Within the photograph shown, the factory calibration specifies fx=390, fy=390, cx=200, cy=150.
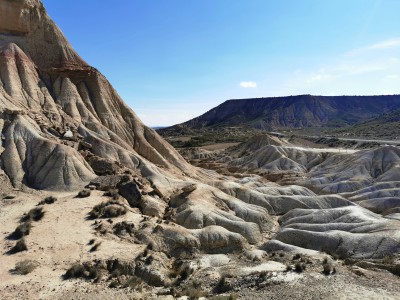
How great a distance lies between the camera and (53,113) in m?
43.1

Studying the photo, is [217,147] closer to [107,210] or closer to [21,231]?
[107,210]

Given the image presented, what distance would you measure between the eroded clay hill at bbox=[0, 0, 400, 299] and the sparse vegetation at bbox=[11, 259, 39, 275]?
0.36 feet

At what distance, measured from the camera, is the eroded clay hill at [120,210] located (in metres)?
22.8

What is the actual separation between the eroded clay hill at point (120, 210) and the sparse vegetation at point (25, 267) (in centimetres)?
11

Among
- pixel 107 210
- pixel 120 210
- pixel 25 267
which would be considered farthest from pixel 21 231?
pixel 120 210

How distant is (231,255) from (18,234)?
14621 millimetres

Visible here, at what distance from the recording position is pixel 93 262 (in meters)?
23.3

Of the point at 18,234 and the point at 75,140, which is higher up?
the point at 75,140

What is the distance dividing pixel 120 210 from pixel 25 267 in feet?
31.8

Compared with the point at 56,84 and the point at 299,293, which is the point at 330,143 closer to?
the point at 56,84

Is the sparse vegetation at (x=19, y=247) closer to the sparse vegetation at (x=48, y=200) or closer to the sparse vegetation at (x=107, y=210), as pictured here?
the sparse vegetation at (x=107, y=210)

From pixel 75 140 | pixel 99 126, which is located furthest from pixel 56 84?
pixel 75 140

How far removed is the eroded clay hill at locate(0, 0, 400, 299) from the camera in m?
22.8

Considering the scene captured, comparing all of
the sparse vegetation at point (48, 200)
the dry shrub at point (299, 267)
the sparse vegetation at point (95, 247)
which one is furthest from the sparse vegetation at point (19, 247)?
the dry shrub at point (299, 267)
